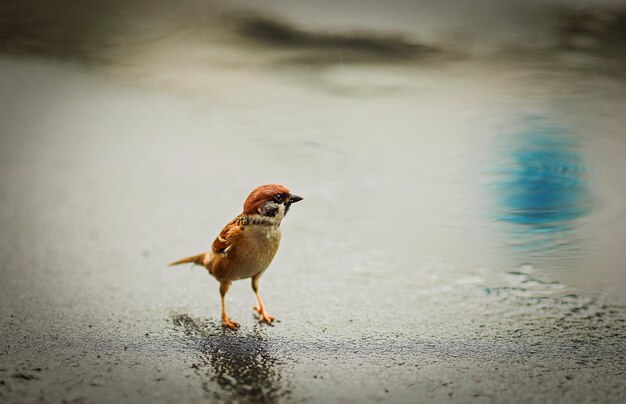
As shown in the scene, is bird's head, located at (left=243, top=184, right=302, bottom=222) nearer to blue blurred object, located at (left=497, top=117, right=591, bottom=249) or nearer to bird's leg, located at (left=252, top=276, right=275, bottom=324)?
bird's leg, located at (left=252, top=276, right=275, bottom=324)

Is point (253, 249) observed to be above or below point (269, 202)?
below

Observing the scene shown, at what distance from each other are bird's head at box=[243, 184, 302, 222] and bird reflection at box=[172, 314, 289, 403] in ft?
1.94

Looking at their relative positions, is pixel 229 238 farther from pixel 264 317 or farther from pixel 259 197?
pixel 264 317

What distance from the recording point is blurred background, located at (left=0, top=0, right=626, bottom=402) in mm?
3383

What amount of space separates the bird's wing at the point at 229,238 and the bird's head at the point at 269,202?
9 cm

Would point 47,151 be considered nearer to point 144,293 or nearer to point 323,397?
point 144,293

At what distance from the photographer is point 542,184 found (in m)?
5.67

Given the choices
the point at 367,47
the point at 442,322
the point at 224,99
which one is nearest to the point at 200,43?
the point at 224,99

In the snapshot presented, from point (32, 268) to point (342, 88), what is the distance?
156 inches

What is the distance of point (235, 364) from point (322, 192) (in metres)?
2.59

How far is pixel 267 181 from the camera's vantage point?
5.88 m

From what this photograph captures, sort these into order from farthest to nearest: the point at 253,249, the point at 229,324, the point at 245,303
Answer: the point at 245,303
the point at 229,324
the point at 253,249

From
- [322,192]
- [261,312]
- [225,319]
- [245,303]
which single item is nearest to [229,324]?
[225,319]

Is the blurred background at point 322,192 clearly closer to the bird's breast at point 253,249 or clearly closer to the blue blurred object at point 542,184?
the blue blurred object at point 542,184
